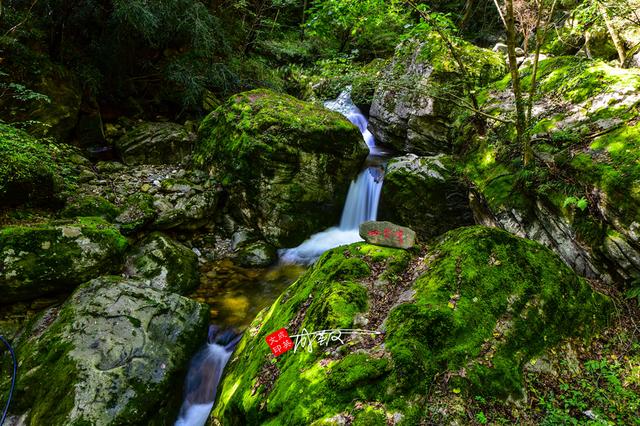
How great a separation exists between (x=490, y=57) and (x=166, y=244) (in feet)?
28.3

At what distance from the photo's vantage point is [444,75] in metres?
8.00

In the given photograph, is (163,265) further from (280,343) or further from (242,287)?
(280,343)

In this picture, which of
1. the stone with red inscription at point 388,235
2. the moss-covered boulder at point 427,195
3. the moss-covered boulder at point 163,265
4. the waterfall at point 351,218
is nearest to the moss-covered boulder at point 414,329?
the stone with red inscription at point 388,235

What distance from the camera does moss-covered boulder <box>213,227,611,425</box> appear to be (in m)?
2.35

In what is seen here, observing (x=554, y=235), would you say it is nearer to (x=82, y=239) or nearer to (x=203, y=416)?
(x=203, y=416)

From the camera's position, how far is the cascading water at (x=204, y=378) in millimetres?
4086

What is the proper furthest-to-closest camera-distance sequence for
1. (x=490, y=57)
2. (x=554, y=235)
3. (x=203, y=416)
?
(x=490, y=57) → (x=554, y=235) → (x=203, y=416)

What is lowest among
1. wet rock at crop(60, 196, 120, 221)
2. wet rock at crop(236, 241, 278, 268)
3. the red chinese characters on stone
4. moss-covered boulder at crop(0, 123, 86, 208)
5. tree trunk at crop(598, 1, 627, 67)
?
wet rock at crop(236, 241, 278, 268)

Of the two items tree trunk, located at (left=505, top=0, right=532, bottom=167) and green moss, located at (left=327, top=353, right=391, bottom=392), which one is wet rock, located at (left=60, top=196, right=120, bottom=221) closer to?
green moss, located at (left=327, top=353, right=391, bottom=392)

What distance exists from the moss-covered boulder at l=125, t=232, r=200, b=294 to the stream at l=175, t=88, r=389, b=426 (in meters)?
0.36

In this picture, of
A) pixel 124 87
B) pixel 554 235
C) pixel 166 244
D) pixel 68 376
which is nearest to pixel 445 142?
pixel 554 235

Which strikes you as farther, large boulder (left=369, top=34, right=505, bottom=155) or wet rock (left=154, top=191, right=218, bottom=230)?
large boulder (left=369, top=34, right=505, bottom=155)

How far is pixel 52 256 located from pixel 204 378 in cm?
297

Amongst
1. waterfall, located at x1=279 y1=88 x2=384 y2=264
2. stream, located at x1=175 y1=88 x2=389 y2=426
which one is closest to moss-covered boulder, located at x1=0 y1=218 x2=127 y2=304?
stream, located at x1=175 y1=88 x2=389 y2=426
